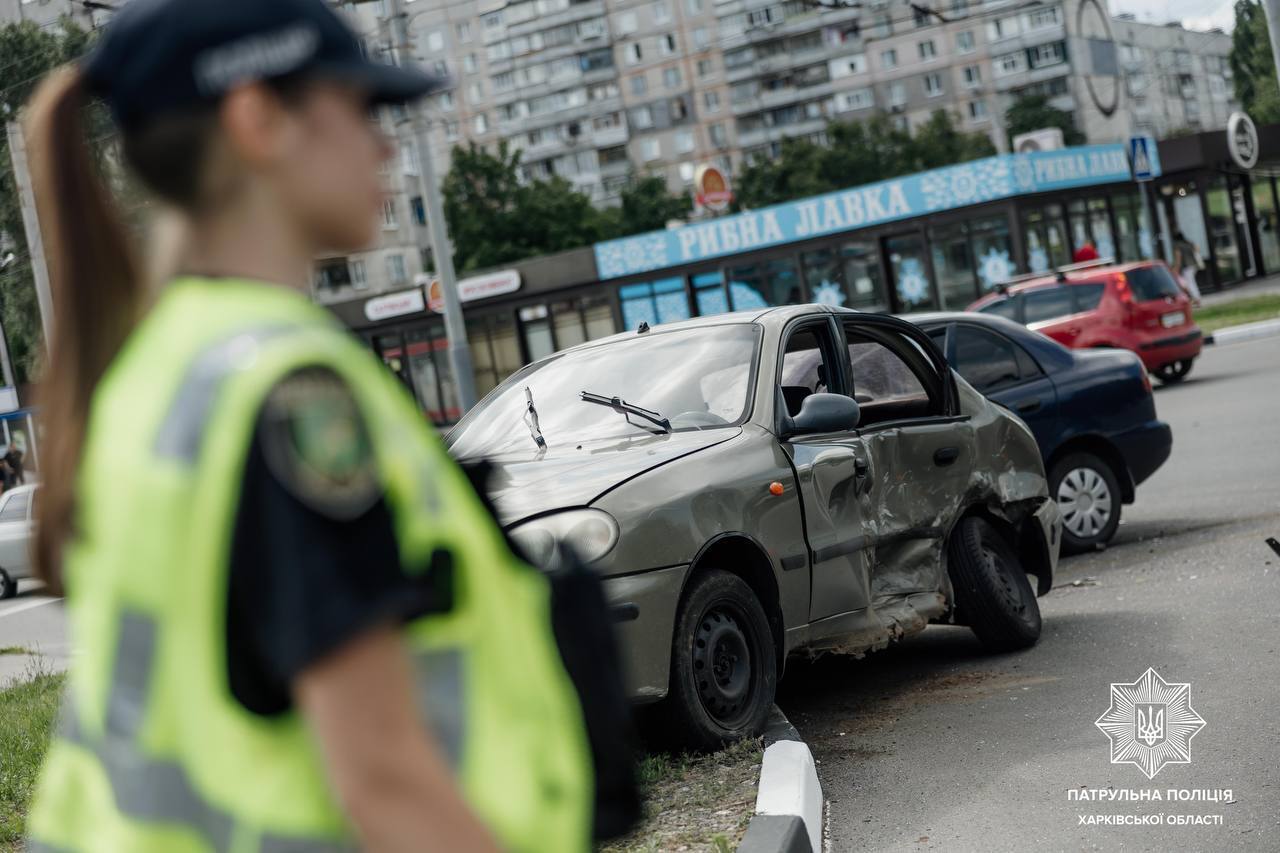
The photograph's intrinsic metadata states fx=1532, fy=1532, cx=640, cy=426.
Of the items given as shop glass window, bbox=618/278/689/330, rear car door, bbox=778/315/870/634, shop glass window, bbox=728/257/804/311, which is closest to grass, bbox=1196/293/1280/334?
shop glass window, bbox=728/257/804/311

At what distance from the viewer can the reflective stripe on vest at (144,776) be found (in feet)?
4.25

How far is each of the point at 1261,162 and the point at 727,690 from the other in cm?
4370

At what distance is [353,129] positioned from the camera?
1.40m

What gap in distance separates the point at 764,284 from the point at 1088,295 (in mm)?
16035

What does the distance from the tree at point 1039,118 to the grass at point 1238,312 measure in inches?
2514

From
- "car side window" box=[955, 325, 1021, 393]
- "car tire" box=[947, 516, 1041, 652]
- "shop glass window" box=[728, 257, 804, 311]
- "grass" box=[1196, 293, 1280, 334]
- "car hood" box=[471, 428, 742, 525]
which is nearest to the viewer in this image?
"car hood" box=[471, 428, 742, 525]

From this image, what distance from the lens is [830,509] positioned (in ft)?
20.3

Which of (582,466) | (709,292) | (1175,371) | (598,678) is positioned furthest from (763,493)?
(709,292)

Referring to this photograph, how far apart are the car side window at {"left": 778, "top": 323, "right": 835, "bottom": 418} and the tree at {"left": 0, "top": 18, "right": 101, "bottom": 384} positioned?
55.7ft

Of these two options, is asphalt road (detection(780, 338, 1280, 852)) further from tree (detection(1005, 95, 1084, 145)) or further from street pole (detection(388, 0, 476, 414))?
tree (detection(1005, 95, 1084, 145))

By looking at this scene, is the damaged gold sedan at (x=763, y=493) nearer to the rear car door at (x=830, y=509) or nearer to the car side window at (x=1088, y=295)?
the rear car door at (x=830, y=509)

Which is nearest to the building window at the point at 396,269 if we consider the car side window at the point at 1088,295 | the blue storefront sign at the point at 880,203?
the blue storefront sign at the point at 880,203

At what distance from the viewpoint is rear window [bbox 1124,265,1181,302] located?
63.5 ft

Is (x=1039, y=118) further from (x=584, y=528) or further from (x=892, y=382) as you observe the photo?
(x=584, y=528)
